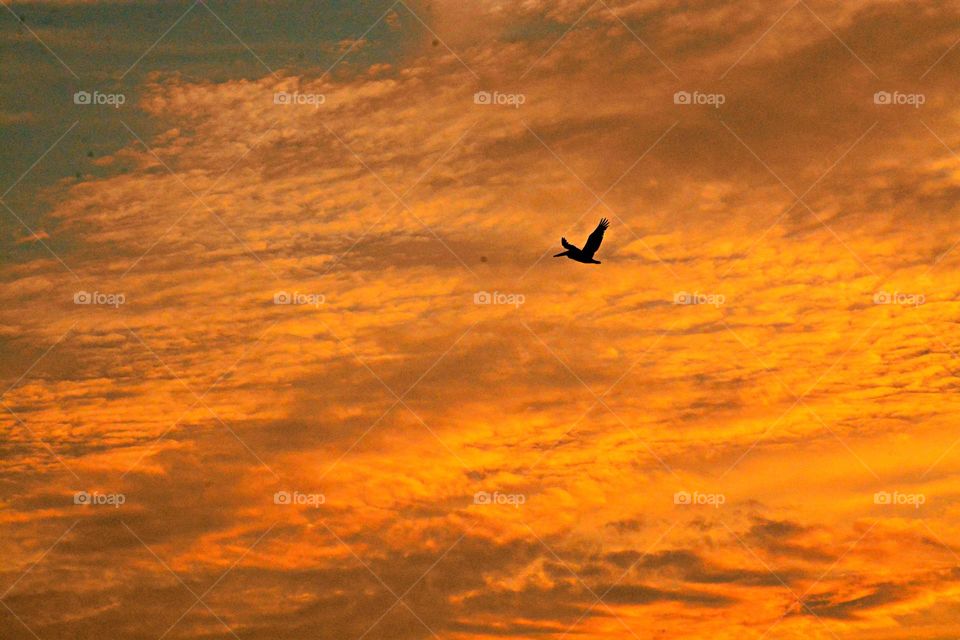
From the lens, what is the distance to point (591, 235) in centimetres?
4759
